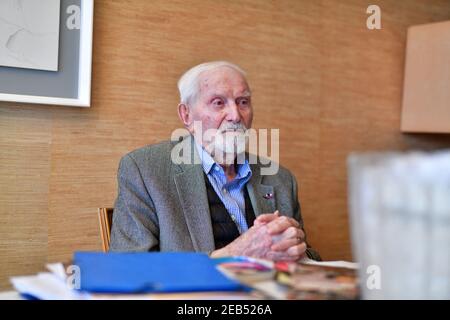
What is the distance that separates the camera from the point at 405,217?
523 millimetres

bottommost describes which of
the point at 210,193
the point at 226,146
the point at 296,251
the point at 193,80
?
the point at 296,251

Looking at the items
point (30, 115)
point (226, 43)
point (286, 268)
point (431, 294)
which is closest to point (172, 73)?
point (226, 43)

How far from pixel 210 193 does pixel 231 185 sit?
3.6 inches

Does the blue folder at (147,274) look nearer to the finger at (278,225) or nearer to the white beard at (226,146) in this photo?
the finger at (278,225)

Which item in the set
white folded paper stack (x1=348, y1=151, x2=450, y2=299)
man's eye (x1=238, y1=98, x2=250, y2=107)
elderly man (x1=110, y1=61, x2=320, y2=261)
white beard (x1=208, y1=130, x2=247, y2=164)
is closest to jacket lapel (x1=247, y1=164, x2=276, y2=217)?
elderly man (x1=110, y1=61, x2=320, y2=261)

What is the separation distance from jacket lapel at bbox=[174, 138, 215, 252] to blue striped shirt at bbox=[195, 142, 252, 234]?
5cm

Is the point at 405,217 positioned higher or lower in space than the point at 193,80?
lower

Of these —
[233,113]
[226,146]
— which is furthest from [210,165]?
[233,113]

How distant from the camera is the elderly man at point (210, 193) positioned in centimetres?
143

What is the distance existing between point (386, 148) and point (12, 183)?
1856mm

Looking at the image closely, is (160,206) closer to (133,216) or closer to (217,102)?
(133,216)

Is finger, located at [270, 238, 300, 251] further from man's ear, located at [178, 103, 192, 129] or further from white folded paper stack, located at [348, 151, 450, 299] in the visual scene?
white folded paper stack, located at [348, 151, 450, 299]

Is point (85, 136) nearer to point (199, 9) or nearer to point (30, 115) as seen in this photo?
point (30, 115)

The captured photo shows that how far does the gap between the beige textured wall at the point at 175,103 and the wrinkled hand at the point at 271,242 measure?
84 cm
